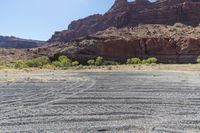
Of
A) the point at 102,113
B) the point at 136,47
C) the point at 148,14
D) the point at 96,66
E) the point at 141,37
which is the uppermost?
the point at 148,14

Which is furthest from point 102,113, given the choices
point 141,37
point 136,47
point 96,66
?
point 141,37

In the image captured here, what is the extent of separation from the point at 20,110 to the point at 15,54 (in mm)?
74179

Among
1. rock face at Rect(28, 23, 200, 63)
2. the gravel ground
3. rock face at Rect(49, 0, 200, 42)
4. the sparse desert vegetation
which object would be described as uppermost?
rock face at Rect(49, 0, 200, 42)

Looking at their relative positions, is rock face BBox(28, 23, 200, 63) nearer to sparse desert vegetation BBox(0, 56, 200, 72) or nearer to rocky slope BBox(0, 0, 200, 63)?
rocky slope BBox(0, 0, 200, 63)

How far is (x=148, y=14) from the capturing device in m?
118

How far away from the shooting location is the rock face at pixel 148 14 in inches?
4476

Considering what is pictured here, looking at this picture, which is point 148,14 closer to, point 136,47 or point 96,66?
point 136,47

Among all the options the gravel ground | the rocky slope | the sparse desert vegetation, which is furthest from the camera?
the rocky slope

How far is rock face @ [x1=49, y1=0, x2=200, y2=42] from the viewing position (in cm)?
11369

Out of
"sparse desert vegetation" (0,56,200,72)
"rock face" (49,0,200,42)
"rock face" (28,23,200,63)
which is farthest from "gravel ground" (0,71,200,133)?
"rock face" (49,0,200,42)

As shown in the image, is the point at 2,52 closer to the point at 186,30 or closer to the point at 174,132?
the point at 186,30

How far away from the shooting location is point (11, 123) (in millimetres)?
10352

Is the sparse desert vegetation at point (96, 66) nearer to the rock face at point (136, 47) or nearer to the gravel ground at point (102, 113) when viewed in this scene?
the rock face at point (136, 47)

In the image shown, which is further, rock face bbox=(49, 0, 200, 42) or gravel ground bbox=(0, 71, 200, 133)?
rock face bbox=(49, 0, 200, 42)
